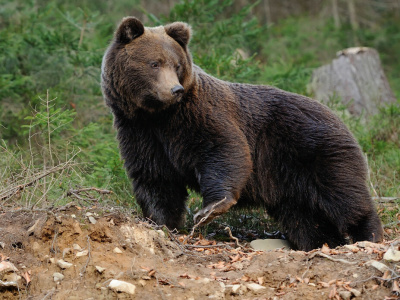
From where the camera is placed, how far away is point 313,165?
6.08 metres

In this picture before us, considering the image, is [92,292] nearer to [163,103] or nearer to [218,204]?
[218,204]

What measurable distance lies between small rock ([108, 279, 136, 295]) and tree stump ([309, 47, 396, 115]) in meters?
8.48

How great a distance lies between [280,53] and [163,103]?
13449mm

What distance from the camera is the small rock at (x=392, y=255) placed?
3.85 m

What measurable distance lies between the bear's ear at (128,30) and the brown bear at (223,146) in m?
0.01

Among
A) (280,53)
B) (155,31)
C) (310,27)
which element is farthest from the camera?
(310,27)

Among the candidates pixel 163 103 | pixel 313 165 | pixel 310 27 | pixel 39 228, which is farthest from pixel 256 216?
pixel 310 27

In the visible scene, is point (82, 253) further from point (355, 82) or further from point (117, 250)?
point (355, 82)

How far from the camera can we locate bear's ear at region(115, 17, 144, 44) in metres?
5.48

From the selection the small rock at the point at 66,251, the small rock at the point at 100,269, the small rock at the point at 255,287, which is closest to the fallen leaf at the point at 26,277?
the small rock at the point at 66,251

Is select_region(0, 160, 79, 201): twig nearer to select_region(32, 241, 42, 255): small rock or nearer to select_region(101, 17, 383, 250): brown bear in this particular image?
select_region(32, 241, 42, 255): small rock

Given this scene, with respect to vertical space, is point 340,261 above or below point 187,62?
below

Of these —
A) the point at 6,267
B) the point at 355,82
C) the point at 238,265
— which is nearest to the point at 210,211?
the point at 238,265

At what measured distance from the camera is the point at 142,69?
18.0 ft
